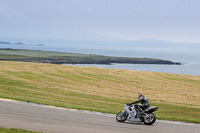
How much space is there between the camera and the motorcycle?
16.0 m

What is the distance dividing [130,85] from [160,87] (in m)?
3.91

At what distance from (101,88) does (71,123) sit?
71.2ft

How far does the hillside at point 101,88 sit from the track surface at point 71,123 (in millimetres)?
5115

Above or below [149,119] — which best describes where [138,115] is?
above

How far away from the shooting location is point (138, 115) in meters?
16.2

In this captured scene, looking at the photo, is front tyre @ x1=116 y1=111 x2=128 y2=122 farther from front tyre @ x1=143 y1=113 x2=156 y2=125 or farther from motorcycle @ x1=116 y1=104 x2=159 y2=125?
front tyre @ x1=143 y1=113 x2=156 y2=125

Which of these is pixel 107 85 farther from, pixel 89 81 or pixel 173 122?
pixel 173 122

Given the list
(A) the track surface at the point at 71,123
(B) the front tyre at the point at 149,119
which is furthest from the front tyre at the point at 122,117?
(B) the front tyre at the point at 149,119

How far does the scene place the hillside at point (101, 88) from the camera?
2683 centimetres

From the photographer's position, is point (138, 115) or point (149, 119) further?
point (138, 115)

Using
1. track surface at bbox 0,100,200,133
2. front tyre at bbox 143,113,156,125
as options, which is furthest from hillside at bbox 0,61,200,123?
front tyre at bbox 143,113,156,125

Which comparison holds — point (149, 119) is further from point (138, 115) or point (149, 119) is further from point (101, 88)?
point (101, 88)

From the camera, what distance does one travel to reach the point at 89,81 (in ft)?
138

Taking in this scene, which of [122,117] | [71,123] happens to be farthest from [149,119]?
[71,123]
